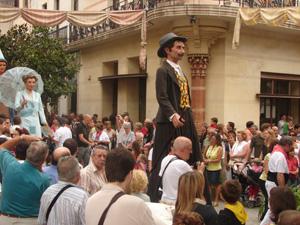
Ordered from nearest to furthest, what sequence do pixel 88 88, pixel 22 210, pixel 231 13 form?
pixel 22 210 → pixel 231 13 → pixel 88 88

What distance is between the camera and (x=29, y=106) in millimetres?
8672

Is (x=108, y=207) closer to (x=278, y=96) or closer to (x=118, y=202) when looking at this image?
(x=118, y=202)

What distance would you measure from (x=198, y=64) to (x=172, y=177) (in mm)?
13305

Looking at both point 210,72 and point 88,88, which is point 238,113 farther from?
point 88,88

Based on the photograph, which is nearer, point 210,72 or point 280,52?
point 210,72

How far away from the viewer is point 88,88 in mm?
26578

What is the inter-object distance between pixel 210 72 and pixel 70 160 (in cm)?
1489

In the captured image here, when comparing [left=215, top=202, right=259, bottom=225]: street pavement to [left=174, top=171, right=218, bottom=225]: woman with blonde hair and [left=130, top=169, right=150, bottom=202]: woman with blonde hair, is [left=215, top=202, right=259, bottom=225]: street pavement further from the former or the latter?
[left=174, top=171, right=218, bottom=225]: woman with blonde hair

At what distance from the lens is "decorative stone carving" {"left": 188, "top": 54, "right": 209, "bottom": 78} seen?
61.1 ft

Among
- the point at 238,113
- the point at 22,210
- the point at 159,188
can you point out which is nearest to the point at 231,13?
the point at 238,113

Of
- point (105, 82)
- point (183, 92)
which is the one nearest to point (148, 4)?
point (105, 82)

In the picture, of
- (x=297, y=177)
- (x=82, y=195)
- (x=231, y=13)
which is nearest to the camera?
(x=82, y=195)

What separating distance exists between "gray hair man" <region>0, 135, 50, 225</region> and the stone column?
13.6 metres

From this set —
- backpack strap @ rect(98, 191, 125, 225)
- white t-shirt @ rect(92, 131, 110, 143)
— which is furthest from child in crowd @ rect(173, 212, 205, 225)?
white t-shirt @ rect(92, 131, 110, 143)
